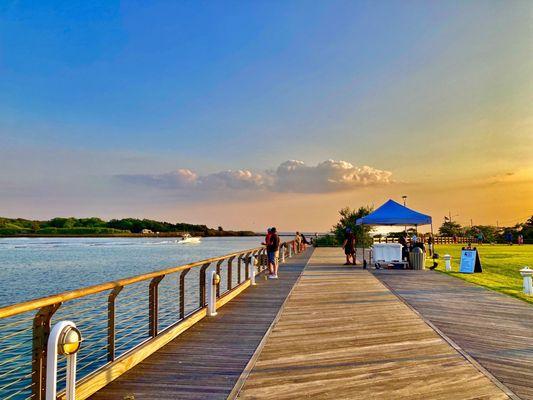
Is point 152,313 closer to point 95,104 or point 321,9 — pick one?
point 321,9

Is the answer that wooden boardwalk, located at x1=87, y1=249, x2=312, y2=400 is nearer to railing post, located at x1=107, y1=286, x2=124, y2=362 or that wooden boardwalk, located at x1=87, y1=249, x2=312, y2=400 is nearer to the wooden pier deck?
the wooden pier deck

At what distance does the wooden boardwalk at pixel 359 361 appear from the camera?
3844mm

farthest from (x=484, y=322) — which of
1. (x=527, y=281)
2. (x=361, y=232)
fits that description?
(x=361, y=232)

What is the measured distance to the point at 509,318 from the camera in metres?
7.24

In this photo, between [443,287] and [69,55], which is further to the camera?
[69,55]

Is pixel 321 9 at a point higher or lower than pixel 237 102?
higher

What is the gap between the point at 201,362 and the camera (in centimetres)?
479

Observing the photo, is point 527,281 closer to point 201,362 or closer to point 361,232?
point 201,362

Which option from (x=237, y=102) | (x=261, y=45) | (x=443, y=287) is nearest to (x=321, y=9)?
(x=261, y=45)

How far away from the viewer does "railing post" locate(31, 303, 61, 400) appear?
307 cm

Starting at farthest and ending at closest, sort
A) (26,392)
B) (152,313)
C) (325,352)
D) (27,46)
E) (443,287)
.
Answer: (27,46) < (443,287) < (26,392) < (152,313) < (325,352)

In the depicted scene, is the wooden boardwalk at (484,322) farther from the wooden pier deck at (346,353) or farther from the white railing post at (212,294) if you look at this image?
the white railing post at (212,294)

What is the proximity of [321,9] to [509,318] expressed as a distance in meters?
13.1

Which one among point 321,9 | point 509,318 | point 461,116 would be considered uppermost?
point 321,9
